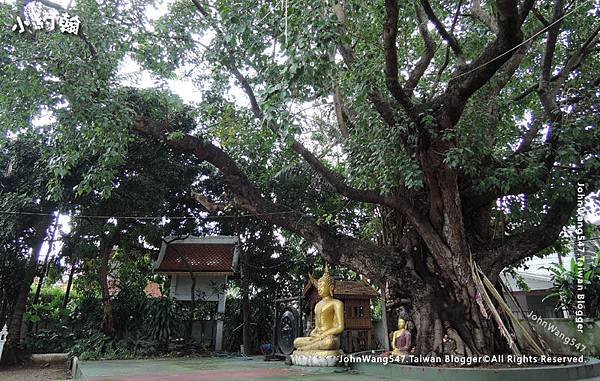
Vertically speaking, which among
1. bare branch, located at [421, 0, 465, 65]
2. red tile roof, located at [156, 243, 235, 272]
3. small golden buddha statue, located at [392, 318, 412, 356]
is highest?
bare branch, located at [421, 0, 465, 65]

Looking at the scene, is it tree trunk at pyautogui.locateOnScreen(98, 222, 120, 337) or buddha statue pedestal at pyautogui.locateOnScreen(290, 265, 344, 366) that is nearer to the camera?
buddha statue pedestal at pyautogui.locateOnScreen(290, 265, 344, 366)

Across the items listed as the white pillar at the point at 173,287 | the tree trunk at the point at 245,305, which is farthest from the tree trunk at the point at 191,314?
the tree trunk at the point at 245,305

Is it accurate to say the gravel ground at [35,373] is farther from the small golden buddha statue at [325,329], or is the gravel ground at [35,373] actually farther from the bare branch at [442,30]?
the bare branch at [442,30]

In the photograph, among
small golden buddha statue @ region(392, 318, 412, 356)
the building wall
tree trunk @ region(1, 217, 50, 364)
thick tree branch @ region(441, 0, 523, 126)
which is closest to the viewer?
thick tree branch @ region(441, 0, 523, 126)

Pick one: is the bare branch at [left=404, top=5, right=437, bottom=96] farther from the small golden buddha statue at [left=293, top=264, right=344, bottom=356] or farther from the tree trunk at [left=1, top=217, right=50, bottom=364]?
the tree trunk at [left=1, top=217, right=50, bottom=364]

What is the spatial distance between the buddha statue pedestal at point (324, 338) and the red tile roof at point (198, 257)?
5004 millimetres

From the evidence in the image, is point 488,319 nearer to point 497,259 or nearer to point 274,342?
point 497,259

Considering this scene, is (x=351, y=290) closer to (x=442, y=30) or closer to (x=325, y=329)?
(x=325, y=329)

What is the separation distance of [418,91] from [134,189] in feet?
22.9

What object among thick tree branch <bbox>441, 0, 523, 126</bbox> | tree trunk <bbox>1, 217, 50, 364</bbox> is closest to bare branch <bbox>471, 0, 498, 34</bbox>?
thick tree branch <bbox>441, 0, 523, 126</bbox>

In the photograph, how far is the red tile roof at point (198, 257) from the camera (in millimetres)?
12172

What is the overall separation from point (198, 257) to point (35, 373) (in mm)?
4804

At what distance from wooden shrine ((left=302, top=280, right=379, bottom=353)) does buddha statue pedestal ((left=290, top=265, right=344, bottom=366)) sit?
4.75 feet

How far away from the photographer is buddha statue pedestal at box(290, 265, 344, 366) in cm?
683
